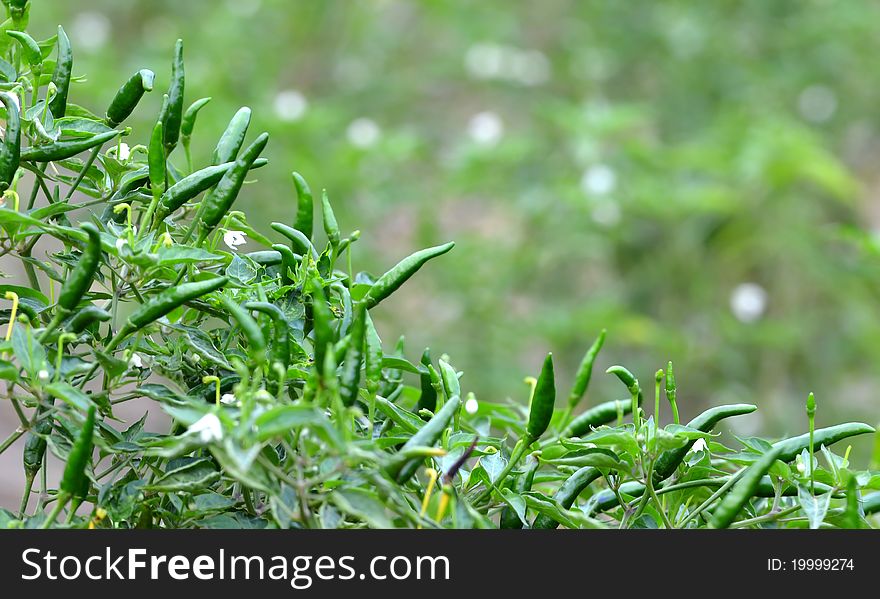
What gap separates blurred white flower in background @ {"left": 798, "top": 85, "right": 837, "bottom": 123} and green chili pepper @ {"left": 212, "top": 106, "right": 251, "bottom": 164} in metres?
3.51

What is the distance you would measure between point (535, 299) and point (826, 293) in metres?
0.99

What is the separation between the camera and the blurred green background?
2918 mm

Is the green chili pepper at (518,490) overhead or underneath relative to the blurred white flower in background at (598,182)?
underneath

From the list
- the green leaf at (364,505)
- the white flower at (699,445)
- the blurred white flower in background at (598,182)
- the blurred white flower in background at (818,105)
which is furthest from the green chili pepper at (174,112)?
the blurred white flower in background at (818,105)

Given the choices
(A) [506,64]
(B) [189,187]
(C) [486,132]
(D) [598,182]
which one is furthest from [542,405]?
(A) [506,64]

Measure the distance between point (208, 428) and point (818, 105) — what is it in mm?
3784

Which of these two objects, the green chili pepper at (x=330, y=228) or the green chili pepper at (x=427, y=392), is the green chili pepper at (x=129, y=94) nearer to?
the green chili pepper at (x=330, y=228)

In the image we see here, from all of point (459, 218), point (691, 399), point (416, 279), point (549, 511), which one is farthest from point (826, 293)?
point (549, 511)

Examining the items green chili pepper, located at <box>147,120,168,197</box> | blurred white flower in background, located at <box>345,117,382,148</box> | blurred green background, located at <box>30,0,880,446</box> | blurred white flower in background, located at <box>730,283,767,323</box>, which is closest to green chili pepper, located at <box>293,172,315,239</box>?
green chili pepper, located at <box>147,120,168,197</box>

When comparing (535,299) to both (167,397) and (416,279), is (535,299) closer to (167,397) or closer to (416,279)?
(416,279)

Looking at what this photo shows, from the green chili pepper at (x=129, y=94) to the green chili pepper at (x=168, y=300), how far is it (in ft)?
0.58

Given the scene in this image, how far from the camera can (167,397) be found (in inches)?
23.8

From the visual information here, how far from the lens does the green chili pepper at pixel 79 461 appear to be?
Answer: 0.57 metres

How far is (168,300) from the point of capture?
606 mm
